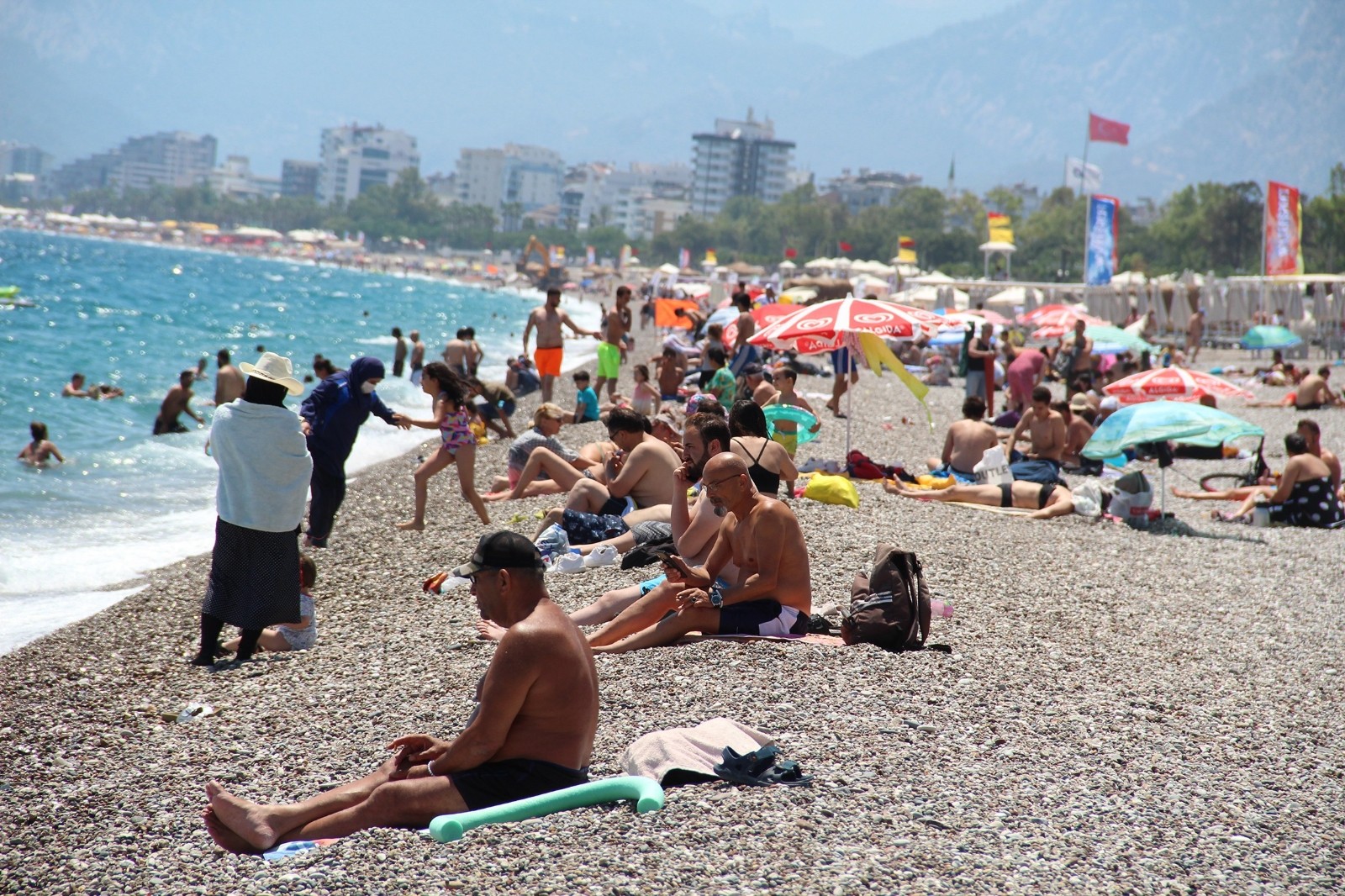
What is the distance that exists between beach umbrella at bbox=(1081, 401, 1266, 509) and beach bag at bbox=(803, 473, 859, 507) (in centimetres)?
191

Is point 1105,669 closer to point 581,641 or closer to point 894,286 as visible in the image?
point 581,641

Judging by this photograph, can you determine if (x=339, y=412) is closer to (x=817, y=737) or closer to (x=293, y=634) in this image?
(x=293, y=634)

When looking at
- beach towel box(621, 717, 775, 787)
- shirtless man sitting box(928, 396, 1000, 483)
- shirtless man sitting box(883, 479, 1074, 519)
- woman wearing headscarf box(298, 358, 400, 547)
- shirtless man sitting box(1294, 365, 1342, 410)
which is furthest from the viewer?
shirtless man sitting box(1294, 365, 1342, 410)

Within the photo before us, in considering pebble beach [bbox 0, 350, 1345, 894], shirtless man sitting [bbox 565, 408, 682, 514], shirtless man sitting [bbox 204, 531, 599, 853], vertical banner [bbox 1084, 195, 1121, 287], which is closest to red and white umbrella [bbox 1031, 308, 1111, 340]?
vertical banner [bbox 1084, 195, 1121, 287]

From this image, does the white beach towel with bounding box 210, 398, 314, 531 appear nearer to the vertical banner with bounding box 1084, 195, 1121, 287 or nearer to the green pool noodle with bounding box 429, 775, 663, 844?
the green pool noodle with bounding box 429, 775, 663, 844

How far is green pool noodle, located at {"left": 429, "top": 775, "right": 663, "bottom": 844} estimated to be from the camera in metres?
3.21

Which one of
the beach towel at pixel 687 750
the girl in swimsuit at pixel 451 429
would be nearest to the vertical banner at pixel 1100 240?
the girl in swimsuit at pixel 451 429

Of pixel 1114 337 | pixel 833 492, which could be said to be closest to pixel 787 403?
pixel 833 492

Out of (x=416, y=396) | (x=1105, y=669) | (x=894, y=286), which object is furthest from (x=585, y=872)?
(x=894, y=286)

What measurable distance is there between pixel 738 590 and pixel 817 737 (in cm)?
114

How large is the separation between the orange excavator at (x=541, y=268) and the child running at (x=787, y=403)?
92.4m

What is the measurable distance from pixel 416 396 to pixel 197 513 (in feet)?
35.4

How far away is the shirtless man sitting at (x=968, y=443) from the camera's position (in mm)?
10266

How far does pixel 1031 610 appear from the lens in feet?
21.0
